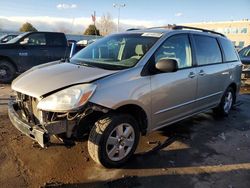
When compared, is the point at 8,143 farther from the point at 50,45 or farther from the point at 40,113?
the point at 50,45

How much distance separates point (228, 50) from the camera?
22.2ft

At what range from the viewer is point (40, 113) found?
3736 millimetres

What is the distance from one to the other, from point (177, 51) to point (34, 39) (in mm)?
7409

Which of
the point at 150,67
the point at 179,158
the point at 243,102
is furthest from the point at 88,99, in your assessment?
the point at 243,102

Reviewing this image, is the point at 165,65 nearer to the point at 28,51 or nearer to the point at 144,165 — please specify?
the point at 144,165

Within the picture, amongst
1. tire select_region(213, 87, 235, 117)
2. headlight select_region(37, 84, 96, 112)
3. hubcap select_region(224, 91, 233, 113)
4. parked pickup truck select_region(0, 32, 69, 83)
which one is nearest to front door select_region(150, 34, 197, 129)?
headlight select_region(37, 84, 96, 112)

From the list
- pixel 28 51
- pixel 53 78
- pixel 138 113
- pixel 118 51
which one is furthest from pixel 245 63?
pixel 53 78

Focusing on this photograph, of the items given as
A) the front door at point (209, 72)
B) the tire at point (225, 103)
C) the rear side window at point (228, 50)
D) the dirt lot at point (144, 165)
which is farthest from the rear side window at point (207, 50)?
the dirt lot at point (144, 165)

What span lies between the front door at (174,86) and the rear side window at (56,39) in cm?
719

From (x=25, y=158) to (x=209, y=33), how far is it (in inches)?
167

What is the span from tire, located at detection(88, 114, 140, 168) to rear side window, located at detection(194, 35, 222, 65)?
208 cm

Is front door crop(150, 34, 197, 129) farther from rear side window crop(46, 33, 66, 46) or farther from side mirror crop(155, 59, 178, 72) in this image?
rear side window crop(46, 33, 66, 46)

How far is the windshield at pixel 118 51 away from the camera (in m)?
4.42

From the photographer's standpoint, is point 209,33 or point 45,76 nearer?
point 45,76
